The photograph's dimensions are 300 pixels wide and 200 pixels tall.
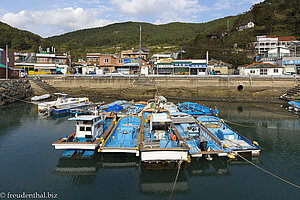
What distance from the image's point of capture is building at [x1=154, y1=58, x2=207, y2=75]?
208 ft

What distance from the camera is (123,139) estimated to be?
1839cm

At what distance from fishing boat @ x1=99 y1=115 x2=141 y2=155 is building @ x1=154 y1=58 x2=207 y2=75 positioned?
143ft

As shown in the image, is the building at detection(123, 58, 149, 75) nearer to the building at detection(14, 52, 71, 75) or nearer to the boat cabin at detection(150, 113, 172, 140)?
the building at detection(14, 52, 71, 75)

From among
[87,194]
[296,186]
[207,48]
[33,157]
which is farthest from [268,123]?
[207,48]

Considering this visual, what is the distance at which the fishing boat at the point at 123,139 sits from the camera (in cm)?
1535

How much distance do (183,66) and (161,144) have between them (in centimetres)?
5151

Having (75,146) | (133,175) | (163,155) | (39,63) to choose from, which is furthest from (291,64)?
(39,63)

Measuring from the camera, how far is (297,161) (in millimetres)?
16375

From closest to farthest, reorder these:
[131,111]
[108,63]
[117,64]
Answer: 1. [131,111]
2. [108,63]
3. [117,64]

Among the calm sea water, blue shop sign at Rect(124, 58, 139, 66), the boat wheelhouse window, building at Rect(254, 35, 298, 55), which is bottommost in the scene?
the calm sea water

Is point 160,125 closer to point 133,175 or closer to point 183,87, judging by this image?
point 133,175

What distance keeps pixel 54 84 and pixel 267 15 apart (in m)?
133

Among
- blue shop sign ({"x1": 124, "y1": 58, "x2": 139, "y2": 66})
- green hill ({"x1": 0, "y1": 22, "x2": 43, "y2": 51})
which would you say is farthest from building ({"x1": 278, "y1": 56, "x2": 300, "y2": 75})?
green hill ({"x1": 0, "y1": 22, "x2": 43, "y2": 51})

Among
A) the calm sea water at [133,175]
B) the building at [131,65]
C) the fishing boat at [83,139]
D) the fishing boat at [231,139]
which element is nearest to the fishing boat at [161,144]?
the calm sea water at [133,175]
